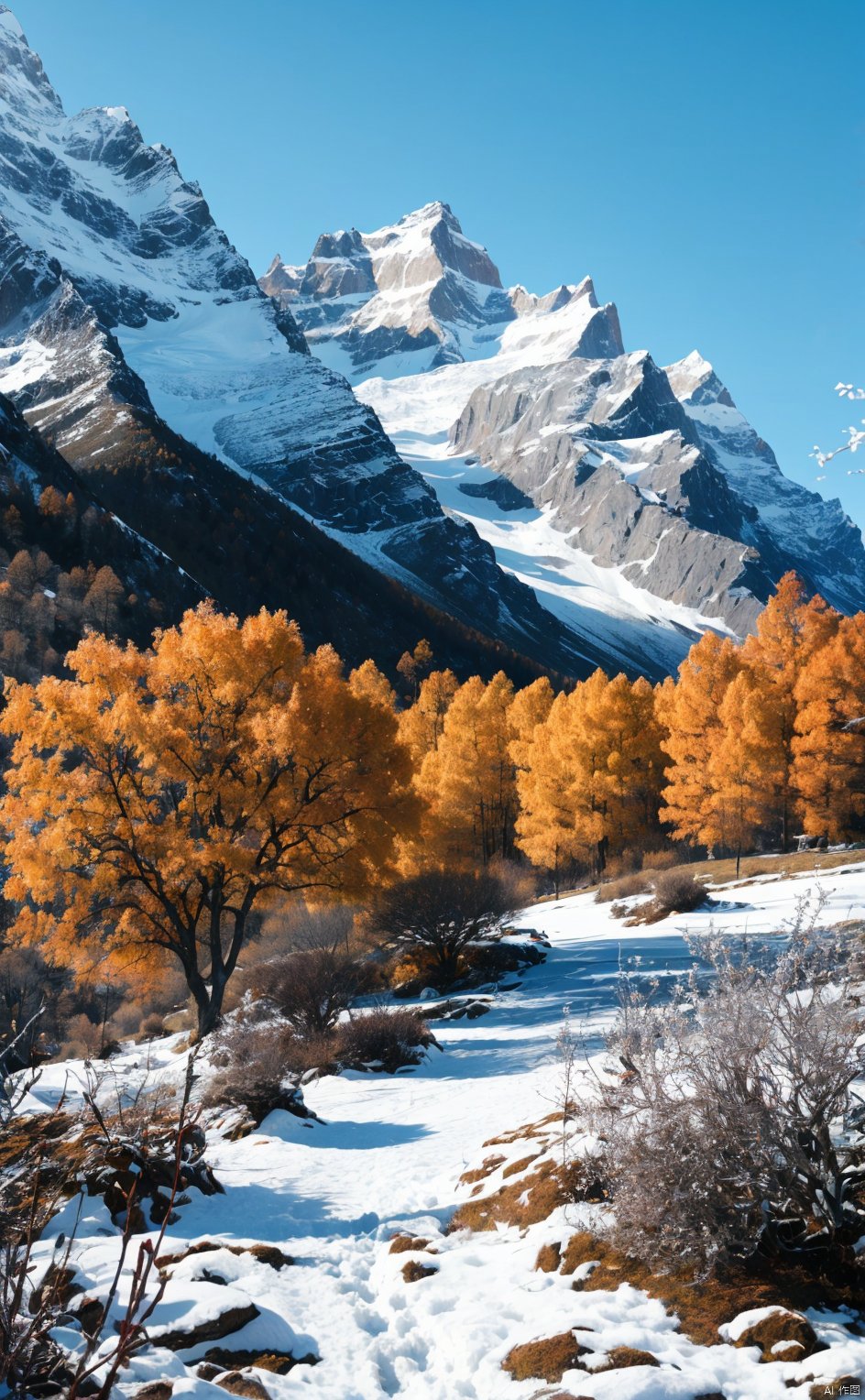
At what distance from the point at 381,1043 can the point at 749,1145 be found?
30.7 ft

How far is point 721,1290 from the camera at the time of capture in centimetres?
499

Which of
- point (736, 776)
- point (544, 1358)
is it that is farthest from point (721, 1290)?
point (736, 776)

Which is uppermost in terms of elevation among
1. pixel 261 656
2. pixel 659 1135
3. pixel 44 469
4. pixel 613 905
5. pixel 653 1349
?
pixel 44 469

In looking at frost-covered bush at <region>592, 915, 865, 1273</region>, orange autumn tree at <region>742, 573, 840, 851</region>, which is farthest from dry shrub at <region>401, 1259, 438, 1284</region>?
orange autumn tree at <region>742, 573, 840, 851</region>

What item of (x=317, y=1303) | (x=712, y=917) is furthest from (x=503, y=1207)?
(x=712, y=917)

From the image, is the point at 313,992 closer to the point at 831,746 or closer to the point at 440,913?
the point at 440,913

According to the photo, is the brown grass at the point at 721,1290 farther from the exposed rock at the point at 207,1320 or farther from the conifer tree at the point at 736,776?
the conifer tree at the point at 736,776

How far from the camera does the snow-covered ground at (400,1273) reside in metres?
4.50

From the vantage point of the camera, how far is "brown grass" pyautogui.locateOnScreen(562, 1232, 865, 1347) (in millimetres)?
4676

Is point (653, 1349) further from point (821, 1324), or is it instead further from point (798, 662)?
point (798, 662)

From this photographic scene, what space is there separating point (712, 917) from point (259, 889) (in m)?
10.3

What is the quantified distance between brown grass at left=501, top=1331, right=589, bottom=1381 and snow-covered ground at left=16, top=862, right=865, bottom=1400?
0.09 metres

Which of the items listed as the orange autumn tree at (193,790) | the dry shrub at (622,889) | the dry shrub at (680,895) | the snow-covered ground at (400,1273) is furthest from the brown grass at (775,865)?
the snow-covered ground at (400,1273)

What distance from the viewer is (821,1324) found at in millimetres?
4445
